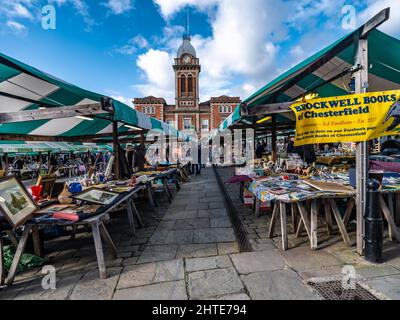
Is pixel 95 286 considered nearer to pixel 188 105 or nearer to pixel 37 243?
pixel 37 243

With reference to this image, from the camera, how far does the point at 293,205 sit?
353cm

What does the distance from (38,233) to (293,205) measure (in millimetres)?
4100

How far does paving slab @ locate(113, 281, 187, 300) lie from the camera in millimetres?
2049

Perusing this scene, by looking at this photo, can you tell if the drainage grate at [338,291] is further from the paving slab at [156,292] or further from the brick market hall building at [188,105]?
the brick market hall building at [188,105]

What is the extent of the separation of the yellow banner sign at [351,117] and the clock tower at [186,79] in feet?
130

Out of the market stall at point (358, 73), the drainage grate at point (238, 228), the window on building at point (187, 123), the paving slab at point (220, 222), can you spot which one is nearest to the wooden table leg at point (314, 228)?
the market stall at point (358, 73)

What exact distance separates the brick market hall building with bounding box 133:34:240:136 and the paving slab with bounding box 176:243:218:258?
34.4 metres

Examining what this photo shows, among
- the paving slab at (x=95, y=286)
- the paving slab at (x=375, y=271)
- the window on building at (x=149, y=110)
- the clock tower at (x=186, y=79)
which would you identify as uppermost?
the clock tower at (x=186, y=79)

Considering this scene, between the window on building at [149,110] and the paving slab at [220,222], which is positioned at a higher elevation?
the window on building at [149,110]

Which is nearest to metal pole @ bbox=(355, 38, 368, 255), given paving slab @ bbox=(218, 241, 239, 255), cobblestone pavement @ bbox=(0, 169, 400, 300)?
cobblestone pavement @ bbox=(0, 169, 400, 300)

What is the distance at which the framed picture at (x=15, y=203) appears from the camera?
2277mm

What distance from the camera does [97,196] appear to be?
314cm
